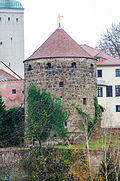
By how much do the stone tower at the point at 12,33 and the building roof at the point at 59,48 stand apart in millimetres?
26042

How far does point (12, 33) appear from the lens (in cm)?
6381

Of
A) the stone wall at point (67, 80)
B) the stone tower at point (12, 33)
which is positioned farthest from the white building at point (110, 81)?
the stone tower at point (12, 33)

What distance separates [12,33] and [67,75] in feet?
96.5

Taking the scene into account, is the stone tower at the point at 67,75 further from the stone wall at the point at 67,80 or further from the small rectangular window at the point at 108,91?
the small rectangular window at the point at 108,91

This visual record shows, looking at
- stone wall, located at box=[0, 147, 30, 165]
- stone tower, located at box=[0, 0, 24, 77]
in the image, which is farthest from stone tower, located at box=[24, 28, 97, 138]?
stone tower, located at box=[0, 0, 24, 77]

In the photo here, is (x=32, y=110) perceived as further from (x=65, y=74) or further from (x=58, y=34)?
(x=58, y=34)

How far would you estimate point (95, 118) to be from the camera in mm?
36875

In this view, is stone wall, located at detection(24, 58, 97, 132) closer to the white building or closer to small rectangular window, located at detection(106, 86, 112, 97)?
the white building

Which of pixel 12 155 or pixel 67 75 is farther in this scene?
pixel 67 75

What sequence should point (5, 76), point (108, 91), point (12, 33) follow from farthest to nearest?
point (12, 33)
point (5, 76)
point (108, 91)

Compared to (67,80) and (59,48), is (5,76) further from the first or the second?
(67,80)

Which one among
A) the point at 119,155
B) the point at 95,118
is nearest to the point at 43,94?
the point at 95,118

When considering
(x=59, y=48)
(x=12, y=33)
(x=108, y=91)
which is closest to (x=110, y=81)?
(x=108, y=91)

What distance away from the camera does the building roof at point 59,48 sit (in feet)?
118
